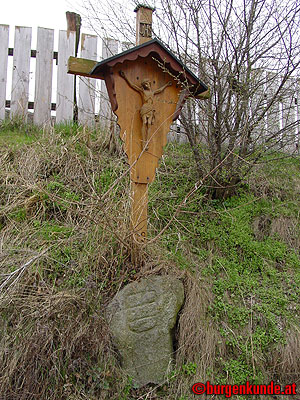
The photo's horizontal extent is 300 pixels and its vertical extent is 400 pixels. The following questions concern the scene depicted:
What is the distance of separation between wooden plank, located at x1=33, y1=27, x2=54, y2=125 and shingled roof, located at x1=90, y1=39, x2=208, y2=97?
2.68 meters

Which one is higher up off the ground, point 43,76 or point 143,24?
point 43,76

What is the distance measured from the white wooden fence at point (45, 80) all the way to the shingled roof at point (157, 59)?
2.33m

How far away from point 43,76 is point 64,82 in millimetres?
338

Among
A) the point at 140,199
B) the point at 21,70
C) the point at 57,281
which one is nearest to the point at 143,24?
the point at 140,199

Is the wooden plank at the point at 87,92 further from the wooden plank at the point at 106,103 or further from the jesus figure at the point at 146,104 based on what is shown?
the jesus figure at the point at 146,104

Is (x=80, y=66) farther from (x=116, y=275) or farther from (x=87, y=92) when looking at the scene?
(x=87, y=92)

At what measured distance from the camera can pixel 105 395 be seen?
248cm

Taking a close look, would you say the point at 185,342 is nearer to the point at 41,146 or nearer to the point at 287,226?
the point at 287,226

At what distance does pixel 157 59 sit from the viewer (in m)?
3.05

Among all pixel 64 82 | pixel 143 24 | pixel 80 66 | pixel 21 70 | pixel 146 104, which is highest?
pixel 21 70

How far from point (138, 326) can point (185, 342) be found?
1.37 ft

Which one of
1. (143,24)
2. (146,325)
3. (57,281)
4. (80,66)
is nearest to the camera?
(146,325)

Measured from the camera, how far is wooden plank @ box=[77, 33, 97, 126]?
5.29 metres

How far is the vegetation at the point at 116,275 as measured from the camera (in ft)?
8.29
